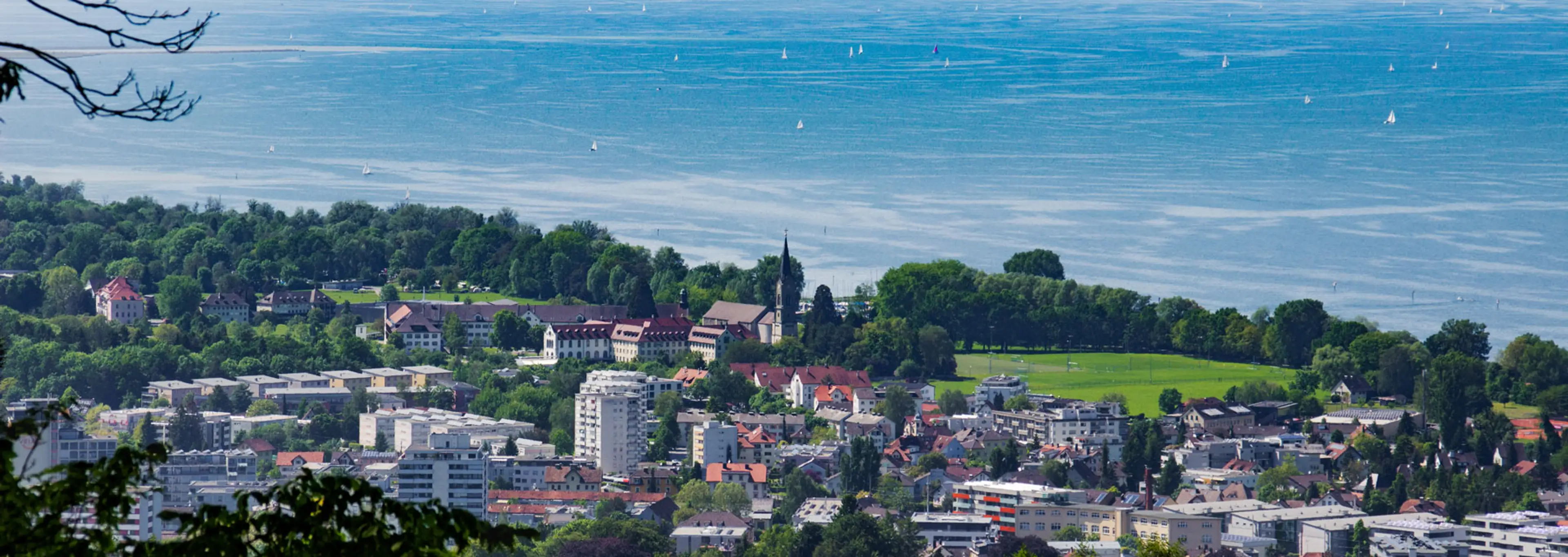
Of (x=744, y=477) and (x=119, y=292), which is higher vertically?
(x=119, y=292)

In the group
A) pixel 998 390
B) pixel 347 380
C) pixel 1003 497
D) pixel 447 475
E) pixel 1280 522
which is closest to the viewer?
pixel 1280 522

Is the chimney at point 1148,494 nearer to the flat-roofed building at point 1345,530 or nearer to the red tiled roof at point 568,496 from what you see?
the flat-roofed building at point 1345,530

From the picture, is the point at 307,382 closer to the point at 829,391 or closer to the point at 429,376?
the point at 429,376

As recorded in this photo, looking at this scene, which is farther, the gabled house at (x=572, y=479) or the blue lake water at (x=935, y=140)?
the blue lake water at (x=935, y=140)

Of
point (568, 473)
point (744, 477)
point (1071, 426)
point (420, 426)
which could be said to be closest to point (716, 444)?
point (744, 477)

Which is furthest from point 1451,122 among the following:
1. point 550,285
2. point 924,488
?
point 924,488

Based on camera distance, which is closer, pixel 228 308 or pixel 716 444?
pixel 716 444

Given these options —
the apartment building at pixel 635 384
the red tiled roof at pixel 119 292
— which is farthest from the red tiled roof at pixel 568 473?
the red tiled roof at pixel 119 292
